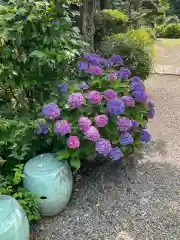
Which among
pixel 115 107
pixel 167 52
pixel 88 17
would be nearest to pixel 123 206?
pixel 115 107

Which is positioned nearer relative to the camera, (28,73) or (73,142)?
(73,142)

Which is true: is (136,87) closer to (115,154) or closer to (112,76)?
(112,76)

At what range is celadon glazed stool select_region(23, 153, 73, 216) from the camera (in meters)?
2.57

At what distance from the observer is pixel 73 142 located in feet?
8.64

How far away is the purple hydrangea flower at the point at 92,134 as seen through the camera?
104 inches

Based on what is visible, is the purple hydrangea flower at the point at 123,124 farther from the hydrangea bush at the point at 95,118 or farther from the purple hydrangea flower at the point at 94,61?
the purple hydrangea flower at the point at 94,61

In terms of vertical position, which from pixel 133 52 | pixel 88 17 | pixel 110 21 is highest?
pixel 88 17

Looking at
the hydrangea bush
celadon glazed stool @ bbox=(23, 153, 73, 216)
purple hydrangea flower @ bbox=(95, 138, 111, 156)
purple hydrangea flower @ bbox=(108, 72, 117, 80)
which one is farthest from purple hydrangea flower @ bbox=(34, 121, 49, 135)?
purple hydrangea flower @ bbox=(108, 72, 117, 80)

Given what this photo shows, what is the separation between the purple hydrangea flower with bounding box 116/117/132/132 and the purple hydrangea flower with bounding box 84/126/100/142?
0.24 meters

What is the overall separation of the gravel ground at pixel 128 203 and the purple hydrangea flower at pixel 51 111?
73cm

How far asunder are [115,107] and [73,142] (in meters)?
0.47

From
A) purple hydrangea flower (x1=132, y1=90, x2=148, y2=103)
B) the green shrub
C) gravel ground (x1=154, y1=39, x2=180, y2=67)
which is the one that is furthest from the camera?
gravel ground (x1=154, y1=39, x2=180, y2=67)

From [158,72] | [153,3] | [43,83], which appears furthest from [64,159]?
[153,3]

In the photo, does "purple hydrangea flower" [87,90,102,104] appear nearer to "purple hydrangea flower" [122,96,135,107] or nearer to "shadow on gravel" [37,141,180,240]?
"purple hydrangea flower" [122,96,135,107]
